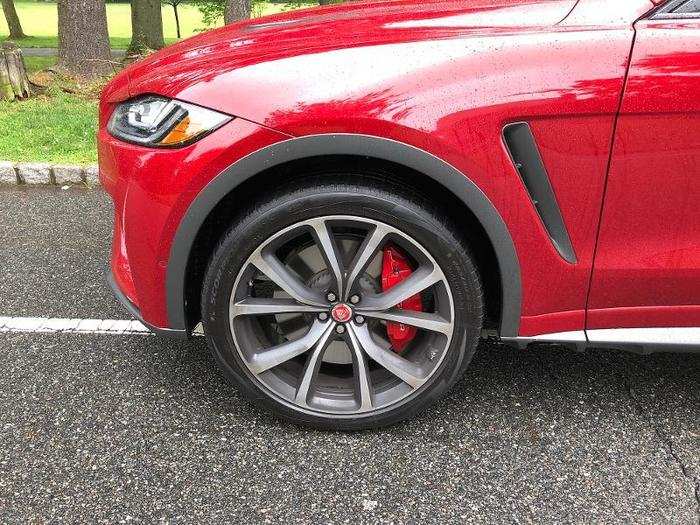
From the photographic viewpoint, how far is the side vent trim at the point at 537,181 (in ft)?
5.55

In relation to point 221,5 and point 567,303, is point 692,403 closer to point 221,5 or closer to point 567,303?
point 567,303

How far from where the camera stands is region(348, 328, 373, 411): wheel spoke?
196cm

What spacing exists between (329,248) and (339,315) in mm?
233

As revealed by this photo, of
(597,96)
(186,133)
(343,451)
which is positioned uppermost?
(597,96)

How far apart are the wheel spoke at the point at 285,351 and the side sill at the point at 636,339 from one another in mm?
718

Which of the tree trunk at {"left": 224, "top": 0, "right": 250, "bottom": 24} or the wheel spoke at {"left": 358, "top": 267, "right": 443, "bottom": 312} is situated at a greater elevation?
the wheel spoke at {"left": 358, "top": 267, "right": 443, "bottom": 312}

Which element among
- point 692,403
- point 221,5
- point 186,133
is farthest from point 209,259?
point 221,5

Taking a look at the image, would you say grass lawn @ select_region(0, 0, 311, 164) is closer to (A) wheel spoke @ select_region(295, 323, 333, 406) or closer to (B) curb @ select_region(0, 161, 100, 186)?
(B) curb @ select_region(0, 161, 100, 186)

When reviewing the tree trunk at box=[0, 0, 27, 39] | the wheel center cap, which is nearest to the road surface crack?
the wheel center cap

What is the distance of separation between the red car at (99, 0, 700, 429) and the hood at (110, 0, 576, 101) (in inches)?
0.4

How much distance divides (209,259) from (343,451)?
769 mm

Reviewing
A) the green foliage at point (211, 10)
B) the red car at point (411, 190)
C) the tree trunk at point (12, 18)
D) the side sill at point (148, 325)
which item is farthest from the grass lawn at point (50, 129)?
the tree trunk at point (12, 18)

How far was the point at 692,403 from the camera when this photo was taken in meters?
2.22

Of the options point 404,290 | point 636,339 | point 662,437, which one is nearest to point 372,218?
point 404,290
